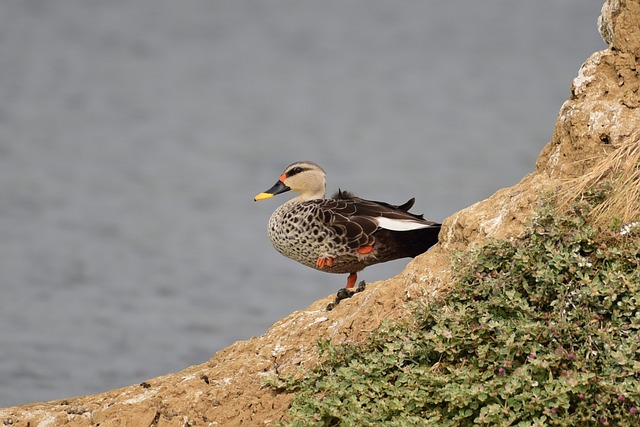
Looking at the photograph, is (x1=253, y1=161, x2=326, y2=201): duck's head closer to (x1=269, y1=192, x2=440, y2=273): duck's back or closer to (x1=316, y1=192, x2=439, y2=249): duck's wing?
(x1=269, y1=192, x2=440, y2=273): duck's back

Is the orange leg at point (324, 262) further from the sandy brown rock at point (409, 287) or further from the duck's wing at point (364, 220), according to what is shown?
the sandy brown rock at point (409, 287)

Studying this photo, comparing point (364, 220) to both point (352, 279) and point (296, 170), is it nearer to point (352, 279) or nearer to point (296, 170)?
point (352, 279)

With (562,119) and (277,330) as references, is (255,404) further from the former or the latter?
(562,119)

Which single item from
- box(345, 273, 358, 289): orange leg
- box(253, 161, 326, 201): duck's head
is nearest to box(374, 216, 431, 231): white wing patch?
box(345, 273, 358, 289): orange leg

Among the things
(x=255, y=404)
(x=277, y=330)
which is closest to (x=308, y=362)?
(x=255, y=404)

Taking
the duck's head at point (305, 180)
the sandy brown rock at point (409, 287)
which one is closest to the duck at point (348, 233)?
the duck's head at point (305, 180)

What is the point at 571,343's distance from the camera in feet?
19.7

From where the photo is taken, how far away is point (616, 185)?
657 centimetres

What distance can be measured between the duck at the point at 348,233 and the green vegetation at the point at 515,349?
1625 mm

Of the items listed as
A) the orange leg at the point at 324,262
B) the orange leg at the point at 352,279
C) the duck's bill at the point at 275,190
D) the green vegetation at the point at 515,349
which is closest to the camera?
the green vegetation at the point at 515,349

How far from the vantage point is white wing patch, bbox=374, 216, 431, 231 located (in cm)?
818

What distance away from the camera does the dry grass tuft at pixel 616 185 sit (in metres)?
6.49

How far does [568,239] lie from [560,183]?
66 centimetres

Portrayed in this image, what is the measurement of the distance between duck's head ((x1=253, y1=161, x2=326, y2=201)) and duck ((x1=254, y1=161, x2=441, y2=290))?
0.37 m
